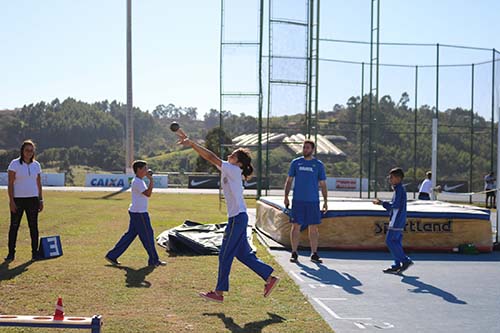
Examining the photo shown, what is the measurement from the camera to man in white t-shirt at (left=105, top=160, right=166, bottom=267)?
9992 millimetres

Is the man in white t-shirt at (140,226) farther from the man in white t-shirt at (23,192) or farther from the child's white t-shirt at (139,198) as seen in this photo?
the man in white t-shirt at (23,192)

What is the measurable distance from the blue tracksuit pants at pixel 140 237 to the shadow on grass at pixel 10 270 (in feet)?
4.04

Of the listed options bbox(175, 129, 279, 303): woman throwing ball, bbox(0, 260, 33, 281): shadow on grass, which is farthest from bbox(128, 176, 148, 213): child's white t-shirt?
bbox(175, 129, 279, 303): woman throwing ball

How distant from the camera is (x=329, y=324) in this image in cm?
650

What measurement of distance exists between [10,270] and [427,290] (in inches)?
226

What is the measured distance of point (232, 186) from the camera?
286 inches

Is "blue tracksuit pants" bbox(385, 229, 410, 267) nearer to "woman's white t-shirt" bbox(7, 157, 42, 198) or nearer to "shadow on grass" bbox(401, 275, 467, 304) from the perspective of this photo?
"shadow on grass" bbox(401, 275, 467, 304)

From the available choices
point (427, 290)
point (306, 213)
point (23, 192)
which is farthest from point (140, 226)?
point (427, 290)

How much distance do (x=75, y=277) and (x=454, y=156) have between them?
106 ft

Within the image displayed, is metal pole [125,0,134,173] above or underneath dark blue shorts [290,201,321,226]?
above

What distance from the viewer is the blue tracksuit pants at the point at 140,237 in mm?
9977

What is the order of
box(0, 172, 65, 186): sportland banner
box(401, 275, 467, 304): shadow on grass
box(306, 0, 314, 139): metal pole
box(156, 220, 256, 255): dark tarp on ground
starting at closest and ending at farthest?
box(401, 275, 467, 304): shadow on grass < box(156, 220, 256, 255): dark tarp on ground < box(306, 0, 314, 139): metal pole < box(0, 172, 65, 186): sportland banner

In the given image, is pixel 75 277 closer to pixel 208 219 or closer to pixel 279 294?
pixel 279 294

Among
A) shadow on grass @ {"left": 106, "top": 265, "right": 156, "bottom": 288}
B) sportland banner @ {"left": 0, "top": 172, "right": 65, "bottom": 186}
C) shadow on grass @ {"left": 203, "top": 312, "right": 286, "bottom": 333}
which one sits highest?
shadow on grass @ {"left": 203, "top": 312, "right": 286, "bottom": 333}
